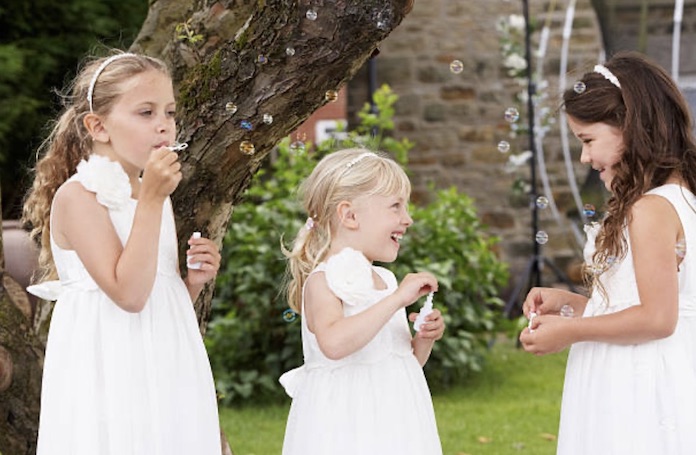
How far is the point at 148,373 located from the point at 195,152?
83 centimetres

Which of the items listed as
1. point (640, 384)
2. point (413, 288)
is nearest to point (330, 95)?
point (413, 288)

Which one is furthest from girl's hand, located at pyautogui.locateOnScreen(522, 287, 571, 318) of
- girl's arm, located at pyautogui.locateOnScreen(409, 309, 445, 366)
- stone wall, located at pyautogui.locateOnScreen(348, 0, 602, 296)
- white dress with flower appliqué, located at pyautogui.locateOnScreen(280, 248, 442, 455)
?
stone wall, located at pyautogui.locateOnScreen(348, 0, 602, 296)

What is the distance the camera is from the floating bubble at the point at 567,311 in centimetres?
328

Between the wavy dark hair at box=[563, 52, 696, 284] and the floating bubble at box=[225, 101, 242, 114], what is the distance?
92 centimetres

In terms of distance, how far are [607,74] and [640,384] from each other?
2.58ft

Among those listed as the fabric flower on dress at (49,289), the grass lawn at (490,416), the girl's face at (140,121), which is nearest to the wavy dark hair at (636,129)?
the girl's face at (140,121)

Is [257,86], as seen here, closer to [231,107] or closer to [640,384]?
[231,107]

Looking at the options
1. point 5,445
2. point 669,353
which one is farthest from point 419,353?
point 5,445

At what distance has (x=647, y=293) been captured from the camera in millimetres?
2982

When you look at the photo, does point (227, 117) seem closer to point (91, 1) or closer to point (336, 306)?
point (336, 306)

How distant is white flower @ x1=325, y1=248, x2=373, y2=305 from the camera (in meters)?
3.09

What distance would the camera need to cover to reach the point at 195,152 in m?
3.54

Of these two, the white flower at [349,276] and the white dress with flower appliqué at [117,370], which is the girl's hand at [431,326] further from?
the white dress with flower appliqué at [117,370]

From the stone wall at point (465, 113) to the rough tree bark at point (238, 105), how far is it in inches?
260
